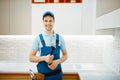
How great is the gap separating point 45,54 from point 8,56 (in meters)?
0.94

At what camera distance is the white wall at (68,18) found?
273 cm

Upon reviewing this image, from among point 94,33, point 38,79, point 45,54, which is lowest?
point 38,79

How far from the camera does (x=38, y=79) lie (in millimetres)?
2494

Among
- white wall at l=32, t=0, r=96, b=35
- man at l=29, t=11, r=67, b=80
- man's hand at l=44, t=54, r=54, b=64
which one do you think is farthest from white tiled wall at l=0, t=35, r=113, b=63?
man's hand at l=44, t=54, r=54, b=64

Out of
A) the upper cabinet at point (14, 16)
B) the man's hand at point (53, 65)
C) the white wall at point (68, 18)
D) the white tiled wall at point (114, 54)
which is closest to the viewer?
the white tiled wall at point (114, 54)

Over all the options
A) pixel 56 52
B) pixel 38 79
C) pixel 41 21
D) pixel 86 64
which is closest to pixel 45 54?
pixel 56 52

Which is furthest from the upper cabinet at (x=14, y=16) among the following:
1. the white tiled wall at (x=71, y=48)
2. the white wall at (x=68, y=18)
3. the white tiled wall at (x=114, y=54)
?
the white tiled wall at (x=114, y=54)

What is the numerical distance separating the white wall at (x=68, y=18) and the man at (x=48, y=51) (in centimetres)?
17

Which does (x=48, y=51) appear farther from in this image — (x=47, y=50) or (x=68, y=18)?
(x=68, y=18)

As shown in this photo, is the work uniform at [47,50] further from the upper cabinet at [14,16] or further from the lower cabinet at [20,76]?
the upper cabinet at [14,16]

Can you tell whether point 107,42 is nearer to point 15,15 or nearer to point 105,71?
point 105,71

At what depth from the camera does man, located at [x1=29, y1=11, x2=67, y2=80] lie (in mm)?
2467

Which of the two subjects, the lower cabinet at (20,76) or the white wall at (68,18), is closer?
the lower cabinet at (20,76)

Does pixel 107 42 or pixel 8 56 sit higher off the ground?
pixel 107 42
